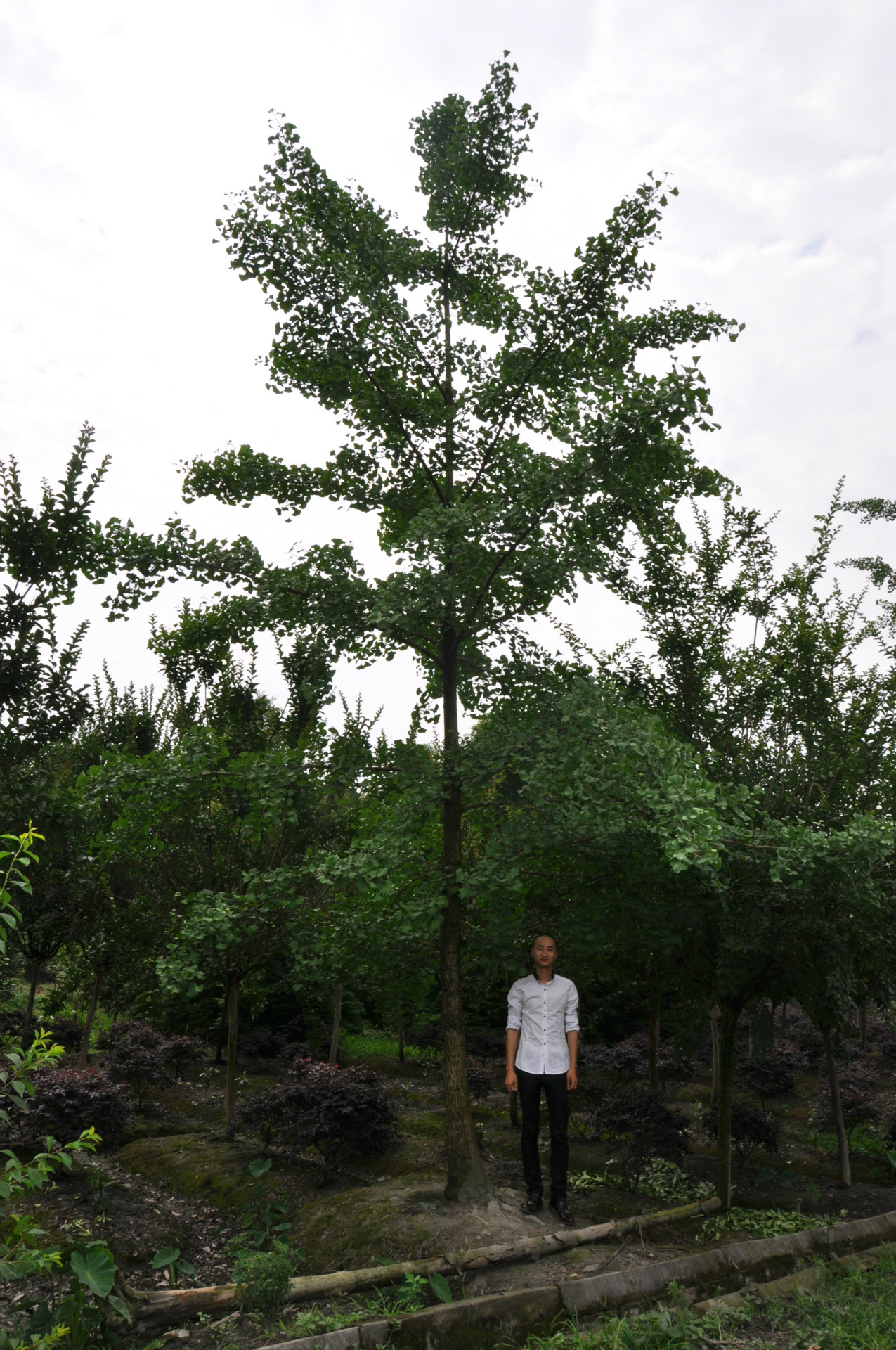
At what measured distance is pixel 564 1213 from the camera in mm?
6172

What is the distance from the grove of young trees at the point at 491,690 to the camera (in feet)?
19.0

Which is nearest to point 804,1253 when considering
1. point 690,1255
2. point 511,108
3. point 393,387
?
point 690,1255

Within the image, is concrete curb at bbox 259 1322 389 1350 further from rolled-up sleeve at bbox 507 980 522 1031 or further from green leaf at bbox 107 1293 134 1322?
rolled-up sleeve at bbox 507 980 522 1031

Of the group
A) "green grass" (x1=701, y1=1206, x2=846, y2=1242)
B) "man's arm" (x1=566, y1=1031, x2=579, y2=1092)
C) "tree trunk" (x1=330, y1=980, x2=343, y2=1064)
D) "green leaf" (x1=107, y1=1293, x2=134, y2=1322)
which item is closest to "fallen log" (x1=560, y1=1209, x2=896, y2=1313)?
"green grass" (x1=701, y1=1206, x2=846, y2=1242)

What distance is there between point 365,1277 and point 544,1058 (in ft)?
6.24

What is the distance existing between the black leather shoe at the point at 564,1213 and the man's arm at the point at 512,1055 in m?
0.87

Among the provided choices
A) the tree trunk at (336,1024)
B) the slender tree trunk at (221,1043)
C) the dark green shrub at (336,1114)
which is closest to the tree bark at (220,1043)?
the slender tree trunk at (221,1043)

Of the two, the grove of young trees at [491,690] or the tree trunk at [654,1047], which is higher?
the grove of young trees at [491,690]

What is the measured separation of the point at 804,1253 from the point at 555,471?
5851 millimetres

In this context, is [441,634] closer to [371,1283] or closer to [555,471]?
[555,471]

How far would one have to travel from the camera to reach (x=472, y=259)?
7.99 m

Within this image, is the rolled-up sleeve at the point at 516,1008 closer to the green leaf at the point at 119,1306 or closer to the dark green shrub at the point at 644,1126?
the dark green shrub at the point at 644,1126

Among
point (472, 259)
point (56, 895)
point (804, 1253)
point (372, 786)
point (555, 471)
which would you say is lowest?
point (804, 1253)

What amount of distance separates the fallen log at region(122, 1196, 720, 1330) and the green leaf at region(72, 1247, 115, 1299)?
46 cm
